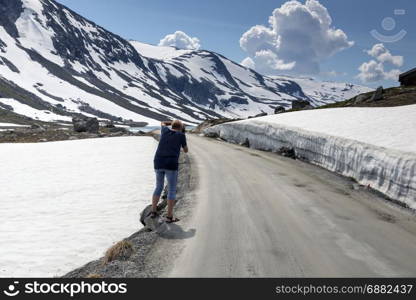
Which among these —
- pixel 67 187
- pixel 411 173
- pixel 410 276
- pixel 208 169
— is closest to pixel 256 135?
pixel 208 169

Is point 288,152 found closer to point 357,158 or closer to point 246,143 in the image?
point 357,158

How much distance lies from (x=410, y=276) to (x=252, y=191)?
6697 millimetres

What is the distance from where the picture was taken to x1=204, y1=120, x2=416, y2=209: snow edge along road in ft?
37.1

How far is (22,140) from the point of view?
45.1 meters

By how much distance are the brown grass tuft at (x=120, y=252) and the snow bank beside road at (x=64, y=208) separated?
4.53 feet

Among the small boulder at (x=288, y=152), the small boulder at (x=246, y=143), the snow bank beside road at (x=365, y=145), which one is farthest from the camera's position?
the small boulder at (x=246, y=143)

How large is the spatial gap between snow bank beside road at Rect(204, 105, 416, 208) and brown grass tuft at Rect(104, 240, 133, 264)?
26.5 ft

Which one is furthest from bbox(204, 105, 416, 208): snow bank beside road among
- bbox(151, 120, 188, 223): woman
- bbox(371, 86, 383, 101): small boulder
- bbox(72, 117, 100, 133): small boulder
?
bbox(72, 117, 100, 133): small boulder

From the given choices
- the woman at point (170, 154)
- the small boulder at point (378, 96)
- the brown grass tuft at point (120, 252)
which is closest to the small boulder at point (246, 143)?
the small boulder at point (378, 96)

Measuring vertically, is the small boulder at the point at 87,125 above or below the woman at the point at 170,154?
below

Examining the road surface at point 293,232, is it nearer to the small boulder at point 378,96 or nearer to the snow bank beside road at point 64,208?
the snow bank beside road at point 64,208

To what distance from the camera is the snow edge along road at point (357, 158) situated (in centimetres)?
1130

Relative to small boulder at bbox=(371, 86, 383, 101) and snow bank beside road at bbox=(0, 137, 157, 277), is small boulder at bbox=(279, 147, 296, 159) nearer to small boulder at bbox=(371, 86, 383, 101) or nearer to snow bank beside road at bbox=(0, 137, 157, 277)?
snow bank beside road at bbox=(0, 137, 157, 277)

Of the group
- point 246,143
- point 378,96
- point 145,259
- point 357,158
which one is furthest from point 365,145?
point 378,96
